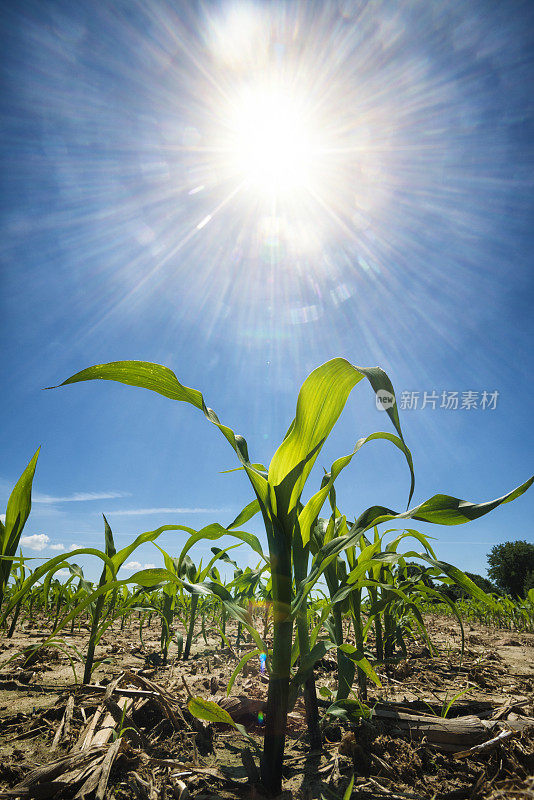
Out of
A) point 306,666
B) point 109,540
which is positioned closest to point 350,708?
point 306,666

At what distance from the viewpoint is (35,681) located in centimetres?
156

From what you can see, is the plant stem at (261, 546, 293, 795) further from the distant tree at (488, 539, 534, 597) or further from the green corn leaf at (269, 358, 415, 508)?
the distant tree at (488, 539, 534, 597)

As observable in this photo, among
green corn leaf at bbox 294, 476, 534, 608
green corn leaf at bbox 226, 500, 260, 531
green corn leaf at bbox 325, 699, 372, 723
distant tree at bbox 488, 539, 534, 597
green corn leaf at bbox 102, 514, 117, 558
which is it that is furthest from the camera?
distant tree at bbox 488, 539, 534, 597

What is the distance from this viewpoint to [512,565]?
21578 millimetres

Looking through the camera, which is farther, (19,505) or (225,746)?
(19,505)

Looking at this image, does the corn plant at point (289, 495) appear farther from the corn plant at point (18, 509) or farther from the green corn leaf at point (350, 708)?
the corn plant at point (18, 509)

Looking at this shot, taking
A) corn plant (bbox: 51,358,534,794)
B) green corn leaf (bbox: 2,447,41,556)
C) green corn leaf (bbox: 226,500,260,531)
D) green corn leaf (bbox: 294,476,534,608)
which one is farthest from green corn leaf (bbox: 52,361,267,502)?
green corn leaf (bbox: 2,447,41,556)

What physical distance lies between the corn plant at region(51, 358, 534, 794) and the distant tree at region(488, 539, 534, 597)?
24.9 metres

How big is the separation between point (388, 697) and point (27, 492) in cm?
184

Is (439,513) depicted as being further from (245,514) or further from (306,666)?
(245,514)

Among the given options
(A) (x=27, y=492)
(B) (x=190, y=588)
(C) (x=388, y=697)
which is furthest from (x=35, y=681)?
(C) (x=388, y=697)

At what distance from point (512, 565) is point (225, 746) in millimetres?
26293

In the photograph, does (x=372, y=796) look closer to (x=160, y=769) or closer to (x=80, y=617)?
(x=160, y=769)

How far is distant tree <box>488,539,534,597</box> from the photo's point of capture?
20922mm
